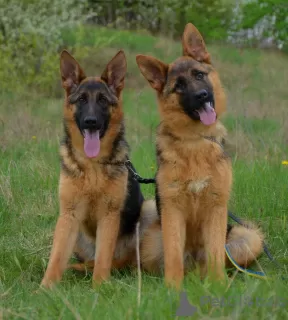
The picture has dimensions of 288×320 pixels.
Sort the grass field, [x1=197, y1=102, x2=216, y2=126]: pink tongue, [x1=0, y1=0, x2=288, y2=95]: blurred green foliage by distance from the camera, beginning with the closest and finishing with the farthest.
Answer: the grass field
[x1=197, y1=102, x2=216, y2=126]: pink tongue
[x1=0, y1=0, x2=288, y2=95]: blurred green foliage

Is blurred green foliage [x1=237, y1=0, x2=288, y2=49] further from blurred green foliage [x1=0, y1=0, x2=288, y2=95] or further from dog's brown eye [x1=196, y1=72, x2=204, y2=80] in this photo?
dog's brown eye [x1=196, y1=72, x2=204, y2=80]

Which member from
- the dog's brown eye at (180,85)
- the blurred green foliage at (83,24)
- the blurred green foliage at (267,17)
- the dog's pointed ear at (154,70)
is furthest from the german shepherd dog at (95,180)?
the blurred green foliage at (267,17)

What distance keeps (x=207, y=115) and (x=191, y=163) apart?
1.39 ft

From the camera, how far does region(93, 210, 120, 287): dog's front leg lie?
4566 millimetres

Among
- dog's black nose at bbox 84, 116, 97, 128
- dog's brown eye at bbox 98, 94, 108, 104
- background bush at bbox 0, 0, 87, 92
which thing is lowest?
background bush at bbox 0, 0, 87, 92

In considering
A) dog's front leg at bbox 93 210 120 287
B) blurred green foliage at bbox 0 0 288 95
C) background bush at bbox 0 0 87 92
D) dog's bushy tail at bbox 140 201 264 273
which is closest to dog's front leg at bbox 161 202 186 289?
dog's bushy tail at bbox 140 201 264 273

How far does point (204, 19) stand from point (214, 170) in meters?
25.6

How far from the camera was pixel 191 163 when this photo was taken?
416cm

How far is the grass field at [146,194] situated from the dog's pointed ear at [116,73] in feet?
5.78

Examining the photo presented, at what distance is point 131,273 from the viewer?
4.83 metres

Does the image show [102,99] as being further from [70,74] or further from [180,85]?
[180,85]

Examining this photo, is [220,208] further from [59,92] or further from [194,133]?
[59,92]

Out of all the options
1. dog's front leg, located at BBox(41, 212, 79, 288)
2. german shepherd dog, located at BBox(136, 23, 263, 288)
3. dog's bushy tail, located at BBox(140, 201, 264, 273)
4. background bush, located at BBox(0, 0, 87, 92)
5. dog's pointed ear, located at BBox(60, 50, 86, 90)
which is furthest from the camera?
background bush, located at BBox(0, 0, 87, 92)

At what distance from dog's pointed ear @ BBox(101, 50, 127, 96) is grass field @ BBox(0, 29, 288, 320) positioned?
1.76 meters
